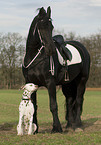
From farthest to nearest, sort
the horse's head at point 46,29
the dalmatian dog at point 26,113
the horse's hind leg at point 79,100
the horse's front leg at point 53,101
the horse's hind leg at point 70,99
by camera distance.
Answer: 1. the horse's hind leg at point 70,99
2. the horse's hind leg at point 79,100
3. the horse's front leg at point 53,101
4. the dalmatian dog at point 26,113
5. the horse's head at point 46,29

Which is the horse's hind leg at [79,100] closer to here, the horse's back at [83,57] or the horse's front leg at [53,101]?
the horse's back at [83,57]

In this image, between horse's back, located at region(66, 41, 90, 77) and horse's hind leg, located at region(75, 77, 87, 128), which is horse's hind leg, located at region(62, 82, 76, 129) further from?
horse's back, located at region(66, 41, 90, 77)

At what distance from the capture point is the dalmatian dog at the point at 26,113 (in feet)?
21.1

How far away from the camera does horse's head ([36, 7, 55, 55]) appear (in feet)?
20.7

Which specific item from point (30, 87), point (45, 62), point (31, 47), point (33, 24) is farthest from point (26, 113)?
point (33, 24)

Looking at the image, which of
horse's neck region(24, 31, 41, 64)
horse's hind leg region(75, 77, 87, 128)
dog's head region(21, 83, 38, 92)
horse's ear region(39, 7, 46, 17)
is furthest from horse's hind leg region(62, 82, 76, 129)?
horse's ear region(39, 7, 46, 17)

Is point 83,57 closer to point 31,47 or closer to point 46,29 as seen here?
point 31,47

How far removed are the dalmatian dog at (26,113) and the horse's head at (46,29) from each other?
1.02 meters

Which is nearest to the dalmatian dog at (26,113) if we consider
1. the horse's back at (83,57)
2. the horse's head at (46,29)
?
the horse's head at (46,29)

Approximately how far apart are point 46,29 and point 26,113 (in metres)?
2.09

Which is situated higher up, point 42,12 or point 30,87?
point 42,12

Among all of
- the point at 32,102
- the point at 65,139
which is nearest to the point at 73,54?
the point at 32,102

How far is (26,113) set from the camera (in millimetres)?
6453

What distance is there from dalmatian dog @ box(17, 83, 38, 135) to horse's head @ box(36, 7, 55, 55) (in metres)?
1.02
